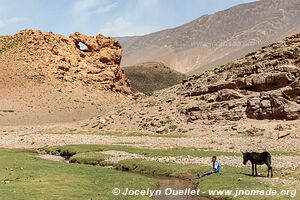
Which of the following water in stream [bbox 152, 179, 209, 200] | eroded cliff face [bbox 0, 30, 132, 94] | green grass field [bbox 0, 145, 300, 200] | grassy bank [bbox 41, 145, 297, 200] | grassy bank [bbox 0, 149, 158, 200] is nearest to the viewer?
grassy bank [bbox 0, 149, 158, 200]

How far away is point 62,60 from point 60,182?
109m

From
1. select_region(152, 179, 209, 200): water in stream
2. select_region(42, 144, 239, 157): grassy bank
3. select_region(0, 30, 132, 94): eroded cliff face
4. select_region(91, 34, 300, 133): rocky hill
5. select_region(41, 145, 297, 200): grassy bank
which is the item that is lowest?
select_region(152, 179, 209, 200): water in stream

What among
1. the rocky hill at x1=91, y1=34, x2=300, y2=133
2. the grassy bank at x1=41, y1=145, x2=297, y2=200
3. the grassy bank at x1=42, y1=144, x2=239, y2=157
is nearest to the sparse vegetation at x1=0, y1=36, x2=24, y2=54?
the rocky hill at x1=91, y1=34, x2=300, y2=133

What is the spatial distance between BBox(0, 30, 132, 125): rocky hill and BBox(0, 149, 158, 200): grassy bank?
73694mm

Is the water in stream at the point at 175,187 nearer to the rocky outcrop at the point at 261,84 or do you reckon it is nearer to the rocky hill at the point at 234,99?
the rocky hill at the point at 234,99

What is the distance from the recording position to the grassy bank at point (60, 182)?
26.0 meters

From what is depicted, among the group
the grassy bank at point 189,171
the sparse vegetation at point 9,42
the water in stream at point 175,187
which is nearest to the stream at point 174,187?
the water in stream at point 175,187

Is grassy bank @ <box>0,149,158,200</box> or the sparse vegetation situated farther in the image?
the sparse vegetation

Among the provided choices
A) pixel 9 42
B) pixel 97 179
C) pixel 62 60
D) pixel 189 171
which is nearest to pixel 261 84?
pixel 189 171

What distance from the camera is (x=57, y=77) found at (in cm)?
13038

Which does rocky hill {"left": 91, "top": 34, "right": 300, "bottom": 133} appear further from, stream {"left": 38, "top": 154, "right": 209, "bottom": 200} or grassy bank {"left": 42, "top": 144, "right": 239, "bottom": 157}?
stream {"left": 38, "top": 154, "right": 209, "bottom": 200}

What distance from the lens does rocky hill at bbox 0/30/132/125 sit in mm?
115062

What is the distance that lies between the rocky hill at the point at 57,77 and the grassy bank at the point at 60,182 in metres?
73.7

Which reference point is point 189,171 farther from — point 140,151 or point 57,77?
point 57,77
